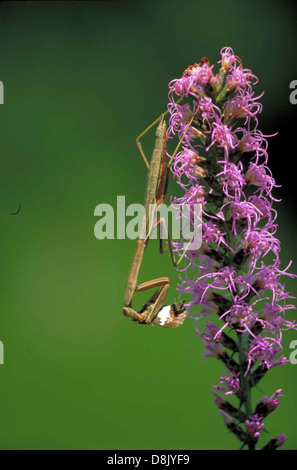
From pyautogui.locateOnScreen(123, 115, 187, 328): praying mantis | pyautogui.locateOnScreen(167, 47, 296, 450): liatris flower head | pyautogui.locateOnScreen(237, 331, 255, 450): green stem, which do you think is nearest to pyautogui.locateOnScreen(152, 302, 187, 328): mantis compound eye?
pyautogui.locateOnScreen(123, 115, 187, 328): praying mantis

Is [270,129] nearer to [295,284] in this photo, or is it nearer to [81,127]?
[295,284]

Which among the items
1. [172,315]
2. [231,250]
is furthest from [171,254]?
[231,250]

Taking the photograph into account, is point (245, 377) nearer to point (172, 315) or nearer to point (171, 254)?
point (172, 315)

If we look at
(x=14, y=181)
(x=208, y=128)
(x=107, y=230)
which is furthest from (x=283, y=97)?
(x=208, y=128)

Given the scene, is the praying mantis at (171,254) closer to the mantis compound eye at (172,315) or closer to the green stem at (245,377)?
the mantis compound eye at (172,315)

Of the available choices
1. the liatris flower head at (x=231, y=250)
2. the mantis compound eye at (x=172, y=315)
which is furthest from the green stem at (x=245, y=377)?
the mantis compound eye at (x=172, y=315)

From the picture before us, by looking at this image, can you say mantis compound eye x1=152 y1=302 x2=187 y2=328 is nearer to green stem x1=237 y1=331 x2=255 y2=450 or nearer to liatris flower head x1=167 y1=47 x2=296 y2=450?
liatris flower head x1=167 y1=47 x2=296 y2=450
